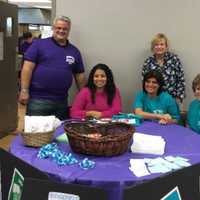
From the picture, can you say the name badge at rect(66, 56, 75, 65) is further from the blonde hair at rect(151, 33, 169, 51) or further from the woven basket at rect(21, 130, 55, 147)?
the woven basket at rect(21, 130, 55, 147)

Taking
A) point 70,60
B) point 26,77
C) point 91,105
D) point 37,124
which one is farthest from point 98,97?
point 37,124

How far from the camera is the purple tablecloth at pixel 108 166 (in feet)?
5.91

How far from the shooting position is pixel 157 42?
343 centimetres

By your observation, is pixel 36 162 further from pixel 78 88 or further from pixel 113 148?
pixel 78 88

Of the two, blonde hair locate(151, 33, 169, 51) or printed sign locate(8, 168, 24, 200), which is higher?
blonde hair locate(151, 33, 169, 51)

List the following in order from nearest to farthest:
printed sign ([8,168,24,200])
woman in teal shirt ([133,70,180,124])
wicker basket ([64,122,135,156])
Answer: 1. printed sign ([8,168,24,200])
2. wicker basket ([64,122,135,156])
3. woman in teal shirt ([133,70,180,124])

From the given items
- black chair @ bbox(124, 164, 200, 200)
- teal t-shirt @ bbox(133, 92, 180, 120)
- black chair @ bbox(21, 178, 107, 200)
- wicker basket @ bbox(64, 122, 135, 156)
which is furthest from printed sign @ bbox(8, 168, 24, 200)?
teal t-shirt @ bbox(133, 92, 180, 120)

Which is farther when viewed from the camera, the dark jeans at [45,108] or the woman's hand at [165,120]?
the dark jeans at [45,108]

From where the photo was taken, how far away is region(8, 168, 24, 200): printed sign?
1.70 m

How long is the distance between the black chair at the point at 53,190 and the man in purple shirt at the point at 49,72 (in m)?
1.78

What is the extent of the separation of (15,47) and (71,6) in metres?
1.69

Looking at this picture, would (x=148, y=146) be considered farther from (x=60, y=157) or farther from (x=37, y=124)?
(x=37, y=124)

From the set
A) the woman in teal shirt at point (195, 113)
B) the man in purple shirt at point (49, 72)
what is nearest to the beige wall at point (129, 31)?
the man in purple shirt at point (49, 72)

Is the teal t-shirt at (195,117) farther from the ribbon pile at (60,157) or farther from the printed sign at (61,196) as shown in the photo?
the printed sign at (61,196)
